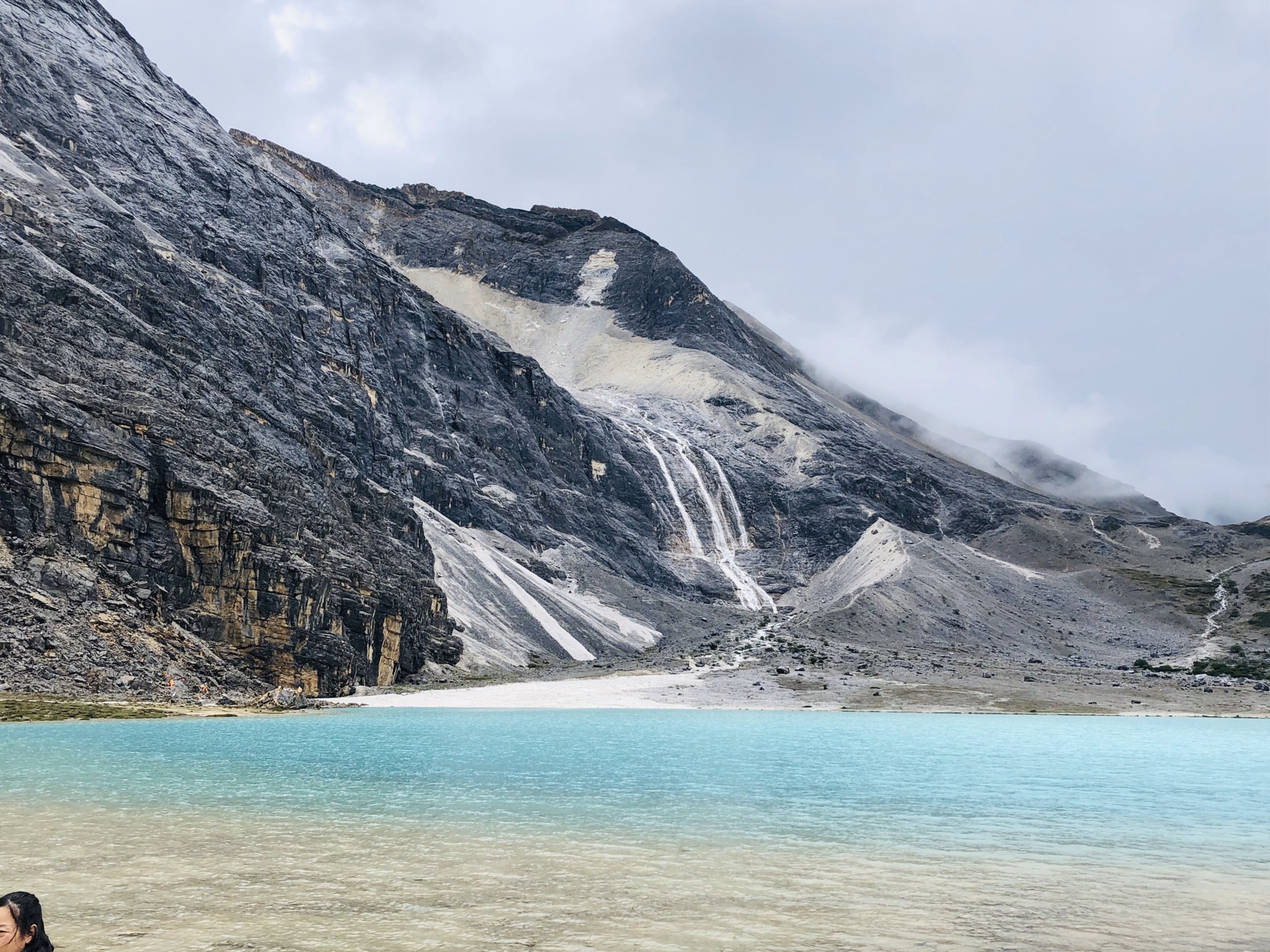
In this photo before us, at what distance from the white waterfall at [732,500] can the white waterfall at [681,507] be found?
21.8 feet

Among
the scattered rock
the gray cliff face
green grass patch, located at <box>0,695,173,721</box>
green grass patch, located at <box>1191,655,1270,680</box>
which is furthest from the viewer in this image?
green grass patch, located at <box>1191,655,1270,680</box>

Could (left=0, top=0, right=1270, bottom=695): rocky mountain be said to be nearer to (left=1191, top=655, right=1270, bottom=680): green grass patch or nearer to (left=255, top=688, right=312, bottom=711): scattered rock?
(left=255, top=688, right=312, bottom=711): scattered rock

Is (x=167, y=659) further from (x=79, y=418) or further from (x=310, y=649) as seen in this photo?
(x=79, y=418)

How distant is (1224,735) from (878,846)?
3471cm

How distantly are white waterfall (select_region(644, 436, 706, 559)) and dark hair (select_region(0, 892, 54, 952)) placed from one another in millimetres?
131418

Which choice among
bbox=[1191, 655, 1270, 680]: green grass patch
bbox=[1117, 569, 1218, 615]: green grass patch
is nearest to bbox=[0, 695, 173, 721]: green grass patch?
bbox=[1191, 655, 1270, 680]: green grass patch

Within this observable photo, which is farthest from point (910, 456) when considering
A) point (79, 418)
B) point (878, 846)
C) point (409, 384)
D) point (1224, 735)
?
point (878, 846)

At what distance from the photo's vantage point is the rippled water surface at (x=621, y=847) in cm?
1057

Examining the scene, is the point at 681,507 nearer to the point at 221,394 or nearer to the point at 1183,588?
the point at 1183,588

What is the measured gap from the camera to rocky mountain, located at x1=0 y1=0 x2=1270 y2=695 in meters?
49.7

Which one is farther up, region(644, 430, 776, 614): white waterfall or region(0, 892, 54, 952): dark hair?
region(644, 430, 776, 614): white waterfall

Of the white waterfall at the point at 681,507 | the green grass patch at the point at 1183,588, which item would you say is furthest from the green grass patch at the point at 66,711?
the green grass patch at the point at 1183,588

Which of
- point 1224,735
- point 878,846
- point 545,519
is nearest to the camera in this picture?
point 878,846

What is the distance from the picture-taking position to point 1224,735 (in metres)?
42.1
